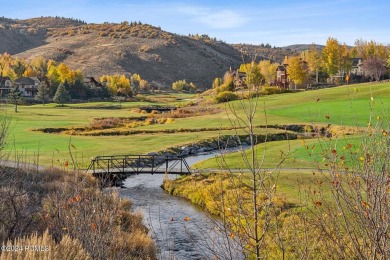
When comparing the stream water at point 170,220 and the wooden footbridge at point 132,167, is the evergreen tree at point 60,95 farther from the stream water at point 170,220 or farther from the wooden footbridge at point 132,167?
the stream water at point 170,220

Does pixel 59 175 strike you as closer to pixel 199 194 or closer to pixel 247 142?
pixel 199 194

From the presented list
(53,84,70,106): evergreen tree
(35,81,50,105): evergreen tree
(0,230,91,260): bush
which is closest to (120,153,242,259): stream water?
(0,230,91,260): bush

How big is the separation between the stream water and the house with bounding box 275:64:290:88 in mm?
92237

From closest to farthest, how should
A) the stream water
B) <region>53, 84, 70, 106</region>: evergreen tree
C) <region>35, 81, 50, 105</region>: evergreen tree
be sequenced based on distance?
the stream water, <region>53, 84, 70, 106</region>: evergreen tree, <region>35, 81, 50, 105</region>: evergreen tree

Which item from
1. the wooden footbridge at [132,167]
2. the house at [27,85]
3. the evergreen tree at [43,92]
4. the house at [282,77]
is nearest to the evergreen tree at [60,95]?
the evergreen tree at [43,92]

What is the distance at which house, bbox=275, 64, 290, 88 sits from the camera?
123256 mm

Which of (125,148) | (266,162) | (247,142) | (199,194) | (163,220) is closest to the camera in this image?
(163,220)

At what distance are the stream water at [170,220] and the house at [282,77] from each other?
9224 centimetres

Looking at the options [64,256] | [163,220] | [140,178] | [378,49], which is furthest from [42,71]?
[64,256]

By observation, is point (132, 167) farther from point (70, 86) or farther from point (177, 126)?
point (70, 86)

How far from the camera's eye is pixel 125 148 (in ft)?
143

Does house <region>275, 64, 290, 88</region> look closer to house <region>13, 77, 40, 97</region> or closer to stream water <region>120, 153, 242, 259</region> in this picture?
house <region>13, 77, 40, 97</region>

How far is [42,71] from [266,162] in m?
144

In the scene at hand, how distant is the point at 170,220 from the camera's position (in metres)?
22.7
